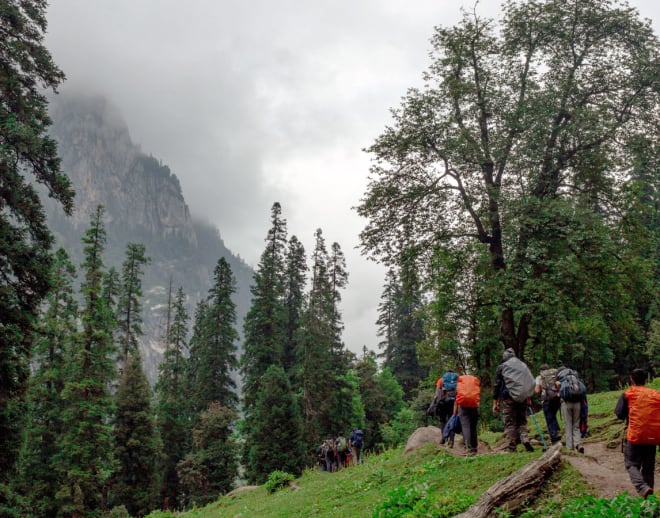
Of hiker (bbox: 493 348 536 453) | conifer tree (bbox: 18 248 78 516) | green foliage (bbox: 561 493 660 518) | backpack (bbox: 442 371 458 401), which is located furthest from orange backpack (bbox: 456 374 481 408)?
conifer tree (bbox: 18 248 78 516)

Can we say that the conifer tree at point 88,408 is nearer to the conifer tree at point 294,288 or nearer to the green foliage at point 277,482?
the green foliage at point 277,482

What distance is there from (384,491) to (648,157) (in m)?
13.7

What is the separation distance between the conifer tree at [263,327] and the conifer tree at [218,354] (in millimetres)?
3802

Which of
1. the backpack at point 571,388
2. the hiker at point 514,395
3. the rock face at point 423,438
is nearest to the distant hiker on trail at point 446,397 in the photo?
the rock face at point 423,438

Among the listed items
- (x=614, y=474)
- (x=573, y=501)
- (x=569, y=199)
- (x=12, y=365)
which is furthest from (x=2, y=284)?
(x=569, y=199)

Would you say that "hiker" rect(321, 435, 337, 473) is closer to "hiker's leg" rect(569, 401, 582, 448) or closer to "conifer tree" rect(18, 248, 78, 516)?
"hiker's leg" rect(569, 401, 582, 448)

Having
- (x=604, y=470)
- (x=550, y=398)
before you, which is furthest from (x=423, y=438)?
(x=604, y=470)

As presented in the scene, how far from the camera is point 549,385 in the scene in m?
10.9

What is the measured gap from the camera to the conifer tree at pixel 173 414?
133ft

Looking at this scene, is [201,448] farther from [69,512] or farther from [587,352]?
[587,352]

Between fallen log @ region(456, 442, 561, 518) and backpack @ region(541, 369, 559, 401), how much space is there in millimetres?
4262

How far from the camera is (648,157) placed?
1545 centimetres

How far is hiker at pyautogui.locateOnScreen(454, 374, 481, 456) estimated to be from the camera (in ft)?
33.8

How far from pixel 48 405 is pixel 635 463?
3256cm
